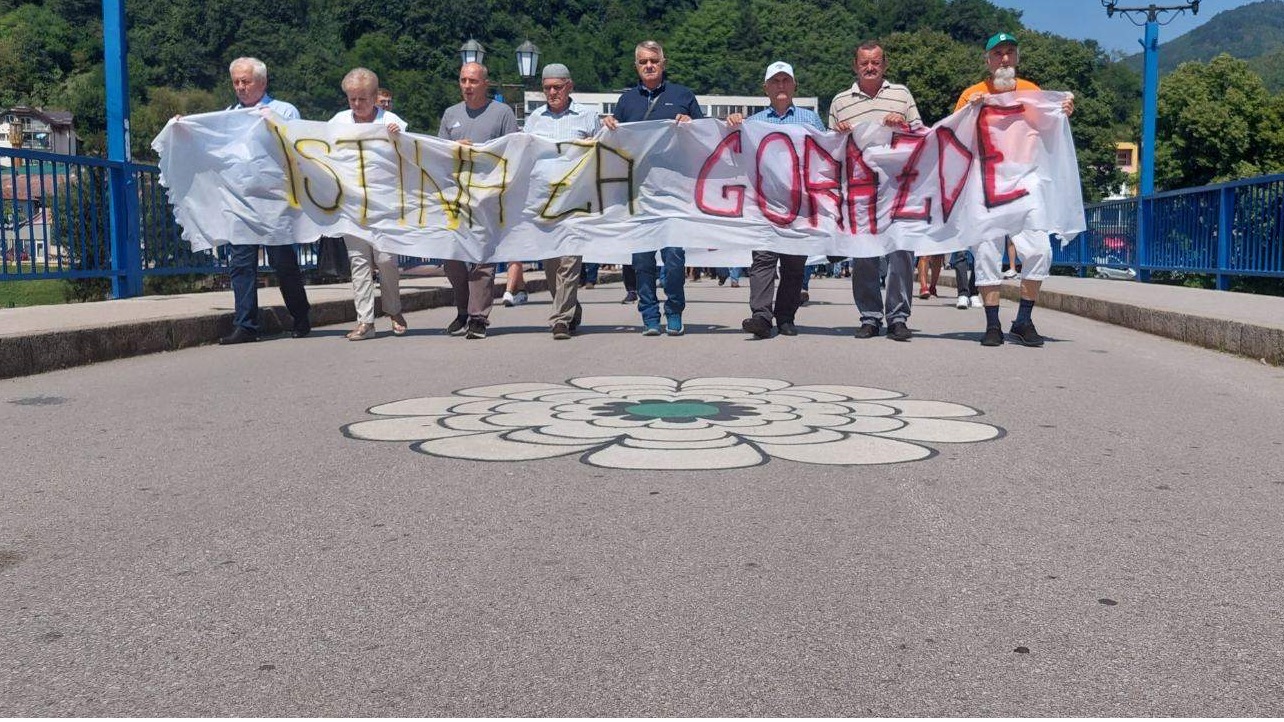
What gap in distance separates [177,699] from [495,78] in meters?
141

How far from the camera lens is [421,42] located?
144 metres

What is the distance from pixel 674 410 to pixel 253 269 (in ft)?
16.4

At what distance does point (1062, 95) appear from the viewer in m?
9.70

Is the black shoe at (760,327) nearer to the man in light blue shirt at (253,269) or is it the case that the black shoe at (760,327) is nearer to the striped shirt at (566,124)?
the striped shirt at (566,124)

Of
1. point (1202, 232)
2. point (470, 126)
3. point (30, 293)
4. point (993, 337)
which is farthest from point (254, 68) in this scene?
point (1202, 232)

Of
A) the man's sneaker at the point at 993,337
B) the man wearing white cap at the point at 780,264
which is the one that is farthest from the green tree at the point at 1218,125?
the man's sneaker at the point at 993,337

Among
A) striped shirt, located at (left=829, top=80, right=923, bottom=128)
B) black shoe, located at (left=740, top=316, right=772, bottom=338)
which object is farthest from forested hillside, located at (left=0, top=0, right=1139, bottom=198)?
black shoe, located at (left=740, top=316, right=772, bottom=338)

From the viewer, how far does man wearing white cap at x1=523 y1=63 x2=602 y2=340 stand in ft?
34.2

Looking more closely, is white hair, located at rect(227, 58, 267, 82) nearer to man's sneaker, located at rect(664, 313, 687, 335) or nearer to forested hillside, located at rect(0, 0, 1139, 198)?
man's sneaker, located at rect(664, 313, 687, 335)

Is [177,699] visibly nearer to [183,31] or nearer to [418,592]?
[418,592]

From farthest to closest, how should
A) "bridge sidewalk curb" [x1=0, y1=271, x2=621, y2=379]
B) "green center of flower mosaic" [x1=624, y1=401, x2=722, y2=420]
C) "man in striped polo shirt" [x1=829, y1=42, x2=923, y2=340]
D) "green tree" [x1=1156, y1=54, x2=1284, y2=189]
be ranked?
"green tree" [x1=1156, y1=54, x2=1284, y2=189] < "man in striped polo shirt" [x1=829, y1=42, x2=923, y2=340] < "bridge sidewalk curb" [x1=0, y1=271, x2=621, y2=379] < "green center of flower mosaic" [x1=624, y1=401, x2=722, y2=420]

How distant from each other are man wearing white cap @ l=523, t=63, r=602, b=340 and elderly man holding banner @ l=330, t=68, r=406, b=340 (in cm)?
118

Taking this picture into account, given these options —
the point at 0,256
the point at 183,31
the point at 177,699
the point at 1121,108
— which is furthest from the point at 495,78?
the point at 177,699

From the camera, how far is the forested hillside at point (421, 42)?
12725 cm
